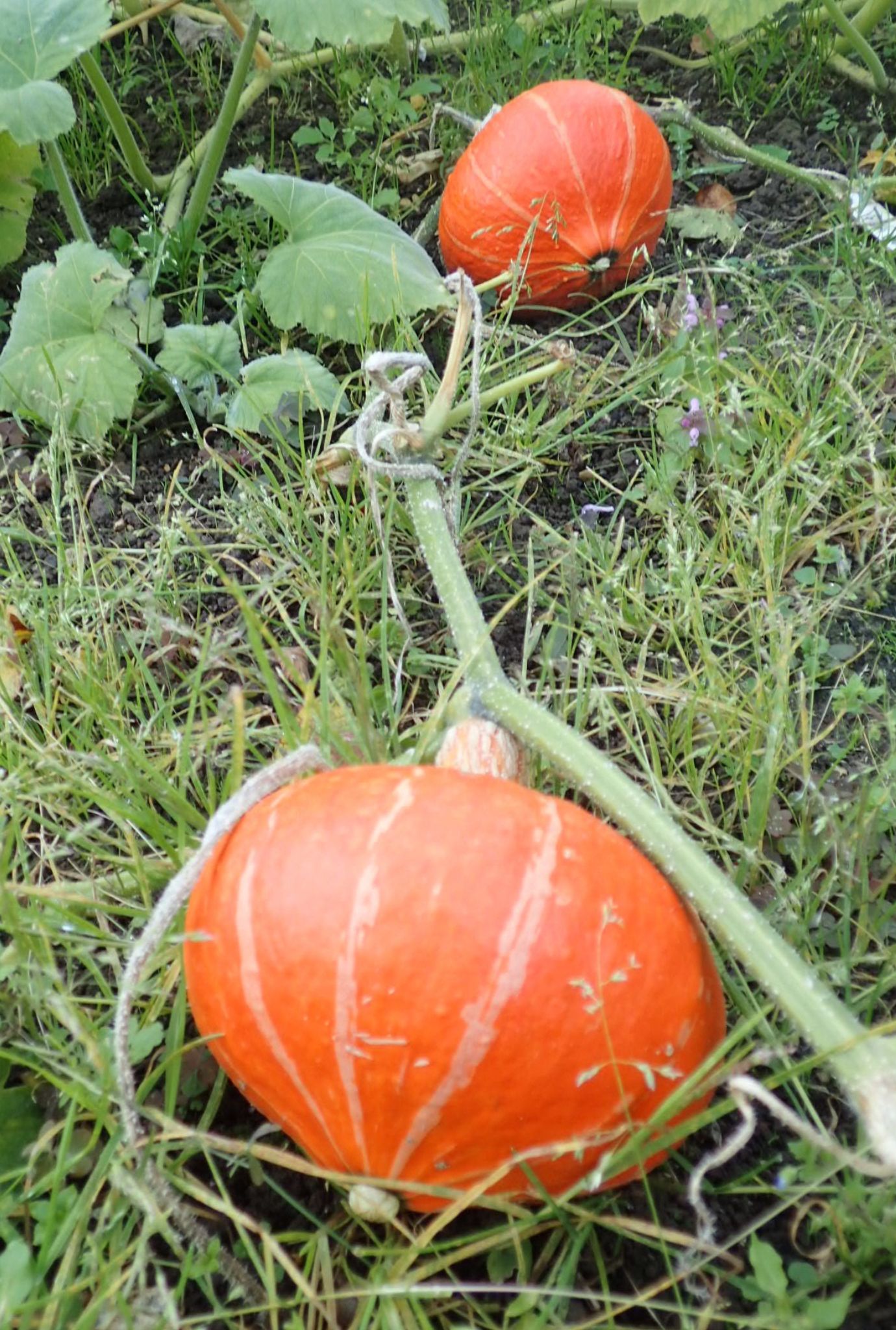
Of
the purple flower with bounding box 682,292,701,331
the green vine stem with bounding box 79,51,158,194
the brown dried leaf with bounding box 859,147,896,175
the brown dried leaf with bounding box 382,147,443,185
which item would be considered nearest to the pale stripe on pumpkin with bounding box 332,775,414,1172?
the purple flower with bounding box 682,292,701,331

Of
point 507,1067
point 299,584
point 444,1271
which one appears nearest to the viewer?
point 507,1067

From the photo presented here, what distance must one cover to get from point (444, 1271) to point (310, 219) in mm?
1762

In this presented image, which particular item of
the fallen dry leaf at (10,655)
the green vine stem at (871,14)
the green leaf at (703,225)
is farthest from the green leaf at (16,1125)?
the green vine stem at (871,14)

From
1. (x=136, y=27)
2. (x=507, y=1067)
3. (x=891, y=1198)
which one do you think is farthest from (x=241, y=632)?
(x=136, y=27)

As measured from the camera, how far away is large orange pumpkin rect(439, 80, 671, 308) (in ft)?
7.39

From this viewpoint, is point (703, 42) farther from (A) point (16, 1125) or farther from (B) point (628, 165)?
(A) point (16, 1125)

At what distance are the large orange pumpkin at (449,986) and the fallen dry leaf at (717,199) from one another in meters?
1.98

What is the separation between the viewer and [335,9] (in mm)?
1961

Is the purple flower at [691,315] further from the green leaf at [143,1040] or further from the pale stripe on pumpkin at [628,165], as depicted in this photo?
the green leaf at [143,1040]

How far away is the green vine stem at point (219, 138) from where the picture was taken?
216cm

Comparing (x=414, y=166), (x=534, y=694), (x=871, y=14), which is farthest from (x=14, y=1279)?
(x=871, y=14)

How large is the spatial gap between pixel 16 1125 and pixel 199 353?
1.37 meters

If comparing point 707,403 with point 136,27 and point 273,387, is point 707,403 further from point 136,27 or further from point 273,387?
point 136,27

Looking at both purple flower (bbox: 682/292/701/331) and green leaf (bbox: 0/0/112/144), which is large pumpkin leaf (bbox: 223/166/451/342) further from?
purple flower (bbox: 682/292/701/331)
